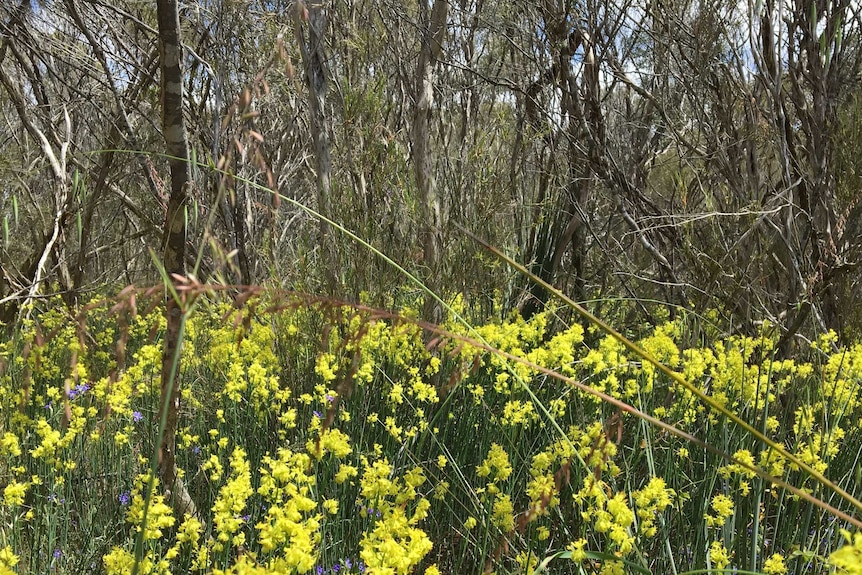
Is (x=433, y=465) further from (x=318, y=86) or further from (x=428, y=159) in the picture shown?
(x=318, y=86)

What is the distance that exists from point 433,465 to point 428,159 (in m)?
2.50

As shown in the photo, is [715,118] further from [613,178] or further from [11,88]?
[11,88]

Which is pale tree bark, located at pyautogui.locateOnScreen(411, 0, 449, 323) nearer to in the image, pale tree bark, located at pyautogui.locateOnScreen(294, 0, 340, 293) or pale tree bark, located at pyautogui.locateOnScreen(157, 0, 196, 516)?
pale tree bark, located at pyautogui.locateOnScreen(294, 0, 340, 293)

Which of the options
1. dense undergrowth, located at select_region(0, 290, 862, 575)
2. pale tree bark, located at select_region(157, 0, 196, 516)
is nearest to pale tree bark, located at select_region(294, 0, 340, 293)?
dense undergrowth, located at select_region(0, 290, 862, 575)

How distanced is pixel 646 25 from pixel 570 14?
1148 millimetres

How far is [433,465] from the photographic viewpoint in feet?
9.39

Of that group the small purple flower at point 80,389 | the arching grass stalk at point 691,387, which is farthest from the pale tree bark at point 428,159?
the arching grass stalk at point 691,387

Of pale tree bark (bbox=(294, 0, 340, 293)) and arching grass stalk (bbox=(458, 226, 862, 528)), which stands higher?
pale tree bark (bbox=(294, 0, 340, 293))

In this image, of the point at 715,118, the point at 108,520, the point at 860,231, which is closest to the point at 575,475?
the point at 108,520

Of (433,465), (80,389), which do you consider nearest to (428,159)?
(433,465)

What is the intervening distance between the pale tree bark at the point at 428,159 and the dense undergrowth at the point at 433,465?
0.66 m

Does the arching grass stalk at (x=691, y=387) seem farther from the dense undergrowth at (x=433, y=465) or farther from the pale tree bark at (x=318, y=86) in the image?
the pale tree bark at (x=318, y=86)

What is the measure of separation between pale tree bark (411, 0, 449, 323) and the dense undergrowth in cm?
66

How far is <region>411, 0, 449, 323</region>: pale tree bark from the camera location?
420 cm
